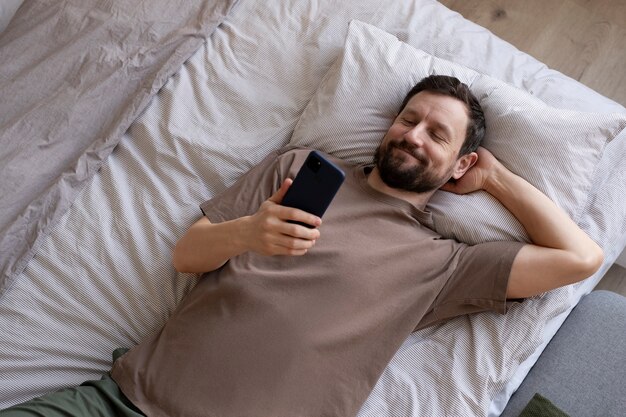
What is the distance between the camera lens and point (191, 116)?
6.03ft

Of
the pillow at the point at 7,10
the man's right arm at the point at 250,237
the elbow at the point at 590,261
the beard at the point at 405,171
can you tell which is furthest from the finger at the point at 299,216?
the pillow at the point at 7,10

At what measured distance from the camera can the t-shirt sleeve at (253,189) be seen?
5.06 feet

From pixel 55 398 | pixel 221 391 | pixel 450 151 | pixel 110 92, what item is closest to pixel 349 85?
pixel 450 151

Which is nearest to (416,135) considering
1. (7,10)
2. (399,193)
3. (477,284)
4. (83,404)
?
(399,193)

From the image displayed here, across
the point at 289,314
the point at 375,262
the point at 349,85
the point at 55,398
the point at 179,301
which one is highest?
the point at 349,85

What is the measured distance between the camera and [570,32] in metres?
2.47

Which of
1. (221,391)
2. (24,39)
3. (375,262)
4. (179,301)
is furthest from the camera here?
(24,39)

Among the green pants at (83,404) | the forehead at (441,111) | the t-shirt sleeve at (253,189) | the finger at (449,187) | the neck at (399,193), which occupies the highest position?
the forehead at (441,111)

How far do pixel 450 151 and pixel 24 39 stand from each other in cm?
126

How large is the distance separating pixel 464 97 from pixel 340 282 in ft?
1.83

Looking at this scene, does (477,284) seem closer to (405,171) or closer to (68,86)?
(405,171)

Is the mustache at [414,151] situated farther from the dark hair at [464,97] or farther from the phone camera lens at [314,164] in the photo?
the phone camera lens at [314,164]

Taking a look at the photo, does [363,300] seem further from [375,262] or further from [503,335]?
[503,335]

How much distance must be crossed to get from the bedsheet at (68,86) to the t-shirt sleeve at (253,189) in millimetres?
402
